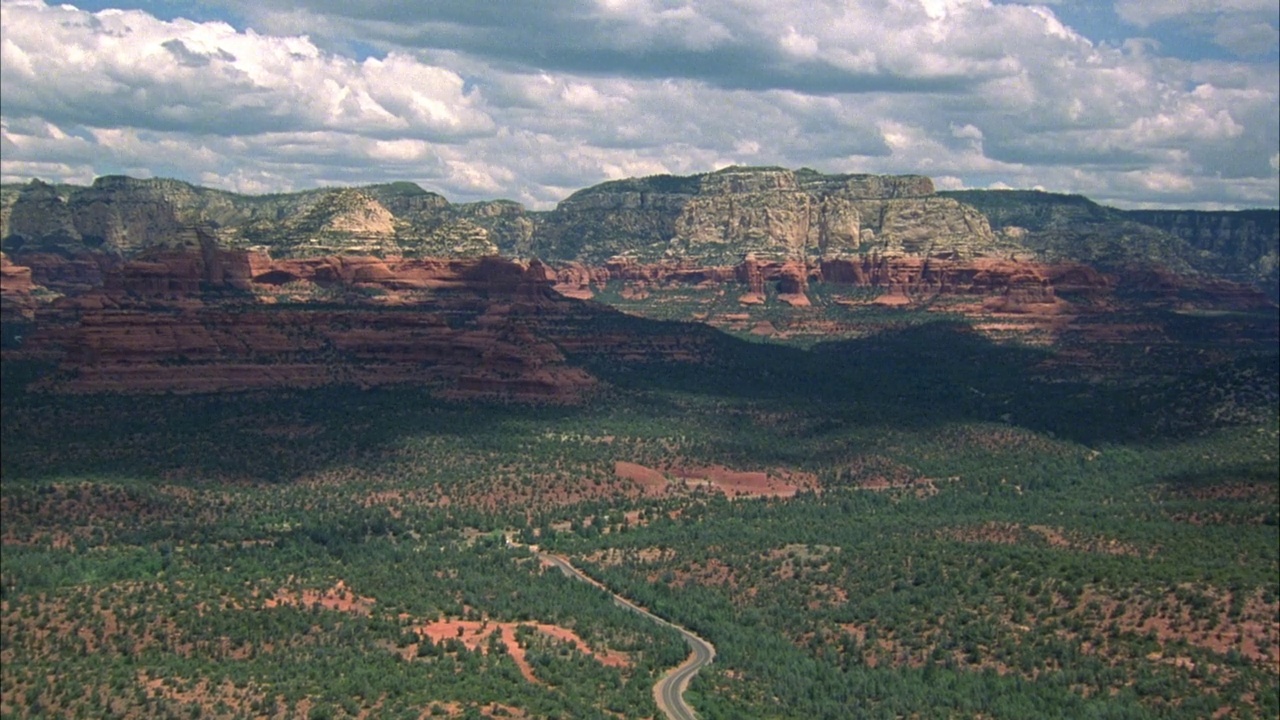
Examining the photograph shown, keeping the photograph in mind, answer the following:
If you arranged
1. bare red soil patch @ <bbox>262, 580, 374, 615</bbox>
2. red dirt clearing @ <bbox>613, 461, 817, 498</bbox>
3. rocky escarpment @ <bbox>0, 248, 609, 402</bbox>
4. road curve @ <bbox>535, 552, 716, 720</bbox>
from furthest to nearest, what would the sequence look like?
1. rocky escarpment @ <bbox>0, 248, 609, 402</bbox>
2. red dirt clearing @ <bbox>613, 461, 817, 498</bbox>
3. bare red soil patch @ <bbox>262, 580, 374, 615</bbox>
4. road curve @ <bbox>535, 552, 716, 720</bbox>

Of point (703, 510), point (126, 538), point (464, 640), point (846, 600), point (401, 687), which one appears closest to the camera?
point (401, 687)

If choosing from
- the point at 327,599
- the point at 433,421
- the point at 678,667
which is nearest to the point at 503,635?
the point at 678,667

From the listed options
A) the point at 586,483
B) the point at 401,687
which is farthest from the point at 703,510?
the point at 401,687

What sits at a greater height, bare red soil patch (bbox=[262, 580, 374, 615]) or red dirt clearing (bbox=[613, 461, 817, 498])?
bare red soil patch (bbox=[262, 580, 374, 615])

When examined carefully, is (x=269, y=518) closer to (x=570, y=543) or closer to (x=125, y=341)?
(x=570, y=543)

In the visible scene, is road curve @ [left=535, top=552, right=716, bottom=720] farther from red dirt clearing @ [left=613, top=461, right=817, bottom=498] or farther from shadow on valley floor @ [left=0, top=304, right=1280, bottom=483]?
shadow on valley floor @ [left=0, top=304, right=1280, bottom=483]

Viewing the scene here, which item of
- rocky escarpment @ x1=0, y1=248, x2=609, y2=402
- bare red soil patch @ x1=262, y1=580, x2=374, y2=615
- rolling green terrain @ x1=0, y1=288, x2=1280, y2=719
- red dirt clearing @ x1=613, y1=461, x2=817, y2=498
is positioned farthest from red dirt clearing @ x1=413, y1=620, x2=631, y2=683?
rocky escarpment @ x1=0, y1=248, x2=609, y2=402

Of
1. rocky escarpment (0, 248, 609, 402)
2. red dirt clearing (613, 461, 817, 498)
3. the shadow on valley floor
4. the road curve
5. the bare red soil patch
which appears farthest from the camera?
rocky escarpment (0, 248, 609, 402)

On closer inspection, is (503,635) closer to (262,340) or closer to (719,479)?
(719,479)
